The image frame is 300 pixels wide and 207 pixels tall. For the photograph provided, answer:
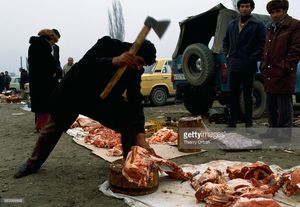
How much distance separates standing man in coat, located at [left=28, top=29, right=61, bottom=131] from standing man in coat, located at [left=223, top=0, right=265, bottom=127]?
342cm

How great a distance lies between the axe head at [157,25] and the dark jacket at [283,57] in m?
2.82

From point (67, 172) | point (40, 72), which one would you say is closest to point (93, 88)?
point (67, 172)

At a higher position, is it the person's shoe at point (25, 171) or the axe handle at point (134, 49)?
the axe handle at point (134, 49)

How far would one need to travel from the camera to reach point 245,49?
6.84 metres

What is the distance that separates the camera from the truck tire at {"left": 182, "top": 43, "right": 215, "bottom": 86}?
8.77m

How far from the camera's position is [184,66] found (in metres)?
9.54

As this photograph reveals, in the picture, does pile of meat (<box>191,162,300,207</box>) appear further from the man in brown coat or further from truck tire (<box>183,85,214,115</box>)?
truck tire (<box>183,85,214,115</box>)

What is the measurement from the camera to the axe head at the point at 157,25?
382 centimetres

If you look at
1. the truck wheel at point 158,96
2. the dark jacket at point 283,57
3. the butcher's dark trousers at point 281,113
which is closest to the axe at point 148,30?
the dark jacket at point 283,57

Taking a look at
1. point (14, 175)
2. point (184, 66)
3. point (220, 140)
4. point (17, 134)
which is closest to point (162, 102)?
point (184, 66)

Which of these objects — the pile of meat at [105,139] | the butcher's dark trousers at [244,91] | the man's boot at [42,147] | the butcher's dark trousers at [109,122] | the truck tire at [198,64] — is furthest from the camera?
the truck tire at [198,64]

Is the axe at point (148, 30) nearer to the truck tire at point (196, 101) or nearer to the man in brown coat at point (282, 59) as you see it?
the man in brown coat at point (282, 59)

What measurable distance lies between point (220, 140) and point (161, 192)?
2.47 metres

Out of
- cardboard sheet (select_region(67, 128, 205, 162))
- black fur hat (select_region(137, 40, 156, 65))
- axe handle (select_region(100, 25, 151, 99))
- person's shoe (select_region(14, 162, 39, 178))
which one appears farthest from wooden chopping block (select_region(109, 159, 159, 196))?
cardboard sheet (select_region(67, 128, 205, 162))
